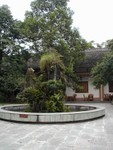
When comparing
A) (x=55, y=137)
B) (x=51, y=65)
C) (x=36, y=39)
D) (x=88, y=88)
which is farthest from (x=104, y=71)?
(x=55, y=137)

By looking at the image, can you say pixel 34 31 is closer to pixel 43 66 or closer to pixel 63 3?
pixel 63 3

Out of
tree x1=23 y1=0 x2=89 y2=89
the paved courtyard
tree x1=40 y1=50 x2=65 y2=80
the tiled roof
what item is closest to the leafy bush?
tree x1=40 y1=50 x2=65 y2=80

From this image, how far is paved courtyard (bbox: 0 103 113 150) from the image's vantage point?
208 inches

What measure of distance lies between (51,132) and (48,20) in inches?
530

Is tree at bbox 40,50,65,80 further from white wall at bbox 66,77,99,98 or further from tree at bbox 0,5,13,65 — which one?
white wall at bbox 66,77,99,98

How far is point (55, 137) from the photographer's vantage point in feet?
20.4

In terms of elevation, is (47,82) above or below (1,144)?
above

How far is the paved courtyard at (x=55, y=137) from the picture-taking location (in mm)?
5293

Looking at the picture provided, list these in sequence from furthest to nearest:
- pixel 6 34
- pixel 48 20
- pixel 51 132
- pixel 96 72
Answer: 1. pixel 6 34
2. pixel 48 20
3. pixel 96 72
4. pixel 51 132

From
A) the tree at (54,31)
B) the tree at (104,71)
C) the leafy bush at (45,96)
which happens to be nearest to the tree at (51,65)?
the leafy bush at (45,96)

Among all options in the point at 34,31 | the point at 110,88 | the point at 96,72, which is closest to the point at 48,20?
the point at 34,31

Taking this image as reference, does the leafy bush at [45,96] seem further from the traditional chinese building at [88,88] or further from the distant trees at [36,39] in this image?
the traditional chinese building at [88,88]

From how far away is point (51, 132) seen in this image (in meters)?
6.84

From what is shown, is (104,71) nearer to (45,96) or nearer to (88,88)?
(88,88)
